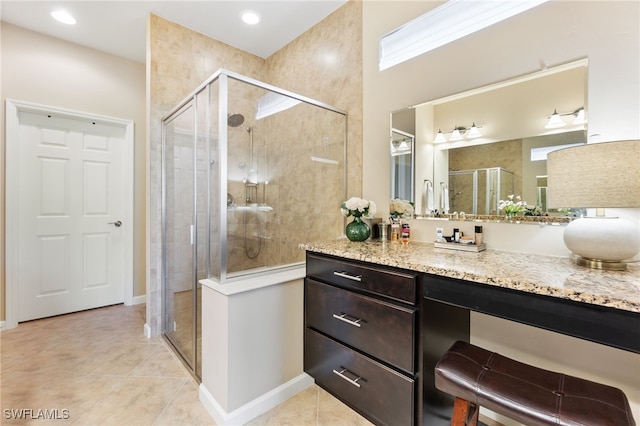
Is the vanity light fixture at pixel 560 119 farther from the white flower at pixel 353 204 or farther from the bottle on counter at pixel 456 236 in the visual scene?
the white flower at pixel 353 204

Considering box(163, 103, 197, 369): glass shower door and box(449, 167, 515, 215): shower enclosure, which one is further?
box(163, 103, 197, 369): glass shower door

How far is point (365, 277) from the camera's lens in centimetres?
133

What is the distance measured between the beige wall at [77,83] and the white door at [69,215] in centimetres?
13

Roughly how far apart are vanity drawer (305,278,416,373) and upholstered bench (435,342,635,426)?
18 cm

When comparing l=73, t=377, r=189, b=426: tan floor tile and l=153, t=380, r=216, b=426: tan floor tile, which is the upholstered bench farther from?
l=73, t=377, r=189, b=426: tan floor tile

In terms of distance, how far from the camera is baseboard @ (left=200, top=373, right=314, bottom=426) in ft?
4.83

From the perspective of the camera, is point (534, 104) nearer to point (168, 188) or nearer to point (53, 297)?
point (168, 188)

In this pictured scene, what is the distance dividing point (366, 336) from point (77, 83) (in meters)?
3.77

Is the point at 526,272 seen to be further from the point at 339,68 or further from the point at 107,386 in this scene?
the point at 107,386

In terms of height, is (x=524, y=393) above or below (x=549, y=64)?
below

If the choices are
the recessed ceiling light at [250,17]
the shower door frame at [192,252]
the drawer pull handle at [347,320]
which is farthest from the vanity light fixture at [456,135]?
the recessed ceiling light at [250,17]

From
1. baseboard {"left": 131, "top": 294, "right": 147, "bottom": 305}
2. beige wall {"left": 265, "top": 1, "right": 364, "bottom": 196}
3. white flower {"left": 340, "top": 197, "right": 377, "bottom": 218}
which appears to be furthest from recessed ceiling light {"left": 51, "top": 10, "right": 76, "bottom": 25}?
white flower {"left": 340, "top": 197, "right": 377, "bottom": 218}

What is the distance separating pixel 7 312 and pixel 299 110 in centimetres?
332

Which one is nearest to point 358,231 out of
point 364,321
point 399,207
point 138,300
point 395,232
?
point 395,232
